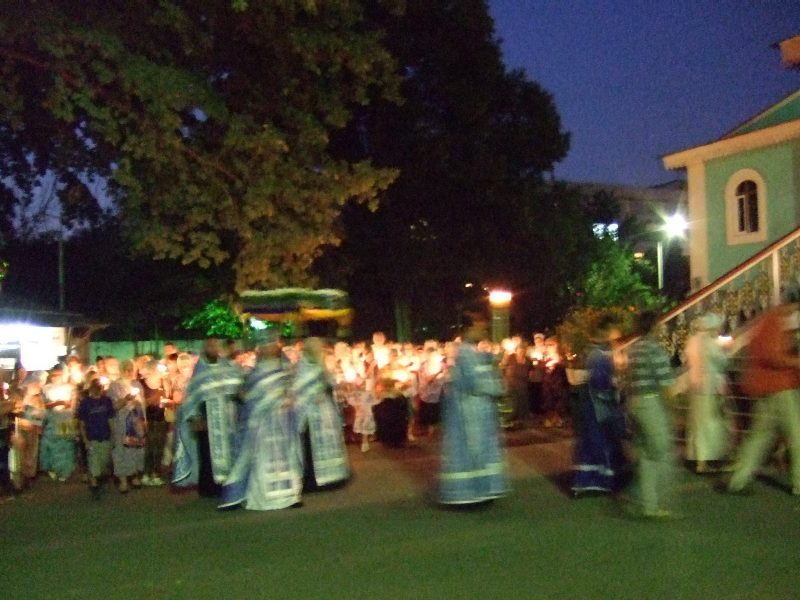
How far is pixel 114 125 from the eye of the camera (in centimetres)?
1469

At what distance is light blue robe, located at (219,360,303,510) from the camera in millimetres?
10227

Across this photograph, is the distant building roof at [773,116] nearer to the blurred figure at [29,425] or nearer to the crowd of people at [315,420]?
the crowd of people at [315,420]

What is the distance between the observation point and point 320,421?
1144 centimetres

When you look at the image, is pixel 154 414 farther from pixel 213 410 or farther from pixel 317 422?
pixel 317 422

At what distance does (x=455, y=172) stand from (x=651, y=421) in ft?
58.6

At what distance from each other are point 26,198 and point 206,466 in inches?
396

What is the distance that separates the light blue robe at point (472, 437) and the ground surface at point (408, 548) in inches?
10.0

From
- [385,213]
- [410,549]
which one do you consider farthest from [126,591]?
[385,213]

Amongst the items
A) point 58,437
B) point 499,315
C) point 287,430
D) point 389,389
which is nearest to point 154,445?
point 58,437

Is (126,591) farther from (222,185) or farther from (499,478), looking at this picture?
(222,185)

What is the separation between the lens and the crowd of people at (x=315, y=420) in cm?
934

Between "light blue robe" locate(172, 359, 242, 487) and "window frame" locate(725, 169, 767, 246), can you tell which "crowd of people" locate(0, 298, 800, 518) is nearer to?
"light blue robe" locate(172, 359, 242, 487)

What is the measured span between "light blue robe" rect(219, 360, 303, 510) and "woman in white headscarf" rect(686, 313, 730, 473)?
4.07 meters

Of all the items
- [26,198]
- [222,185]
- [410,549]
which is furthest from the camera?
[26,198]
